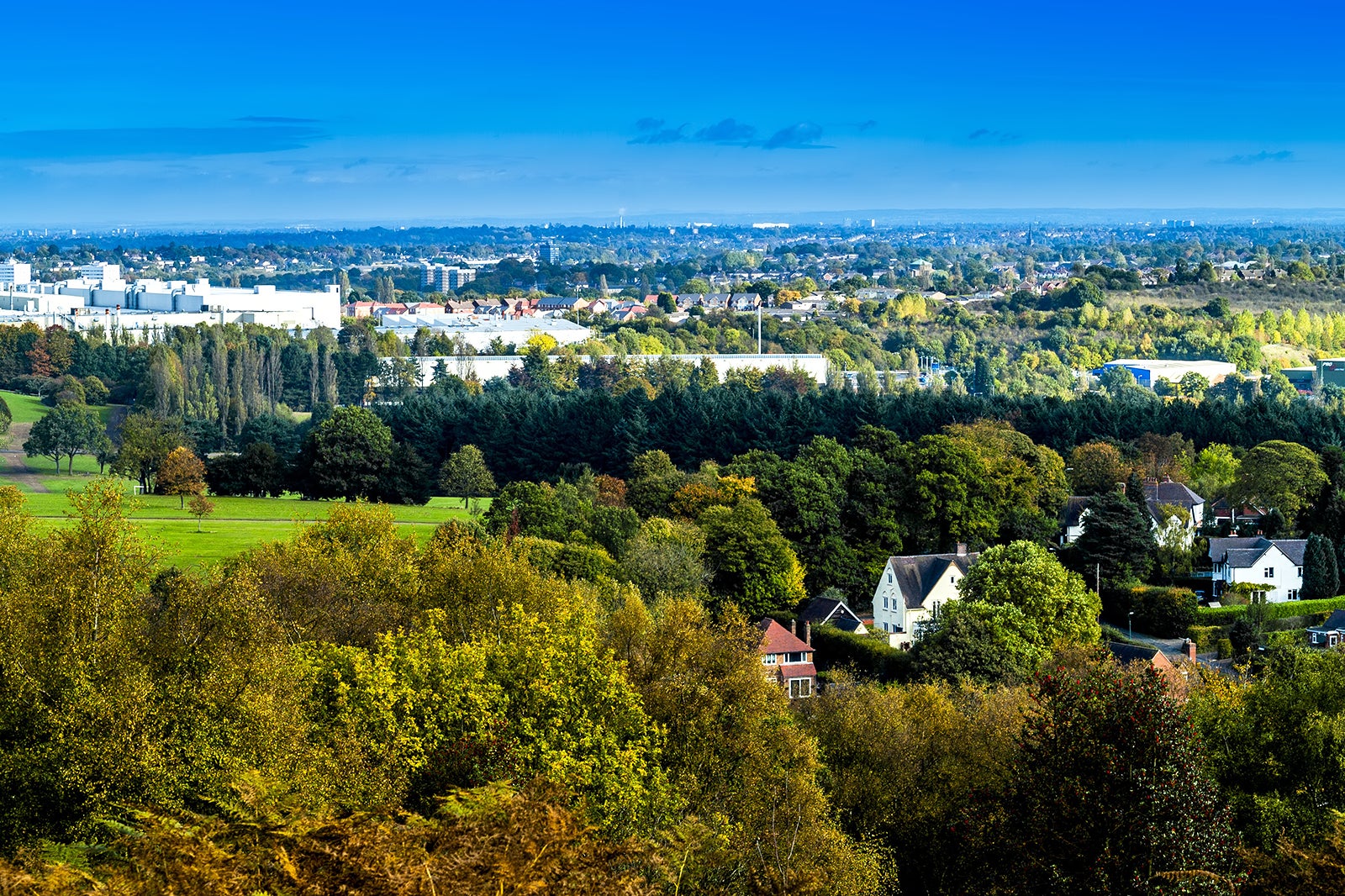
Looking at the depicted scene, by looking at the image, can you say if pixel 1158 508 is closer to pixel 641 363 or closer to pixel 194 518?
pixel 194 518

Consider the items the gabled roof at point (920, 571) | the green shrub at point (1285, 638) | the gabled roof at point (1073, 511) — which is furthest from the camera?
the gabled roof at point (1073, 511)

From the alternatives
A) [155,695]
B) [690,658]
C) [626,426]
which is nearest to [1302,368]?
[626,426]

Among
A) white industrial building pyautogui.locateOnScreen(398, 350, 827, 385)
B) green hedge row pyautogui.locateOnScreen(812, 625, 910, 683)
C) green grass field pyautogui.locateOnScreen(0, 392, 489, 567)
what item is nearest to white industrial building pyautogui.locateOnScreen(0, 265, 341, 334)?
white industrial building pyautogui.locateOnScreen(398, 350, 827, 385)

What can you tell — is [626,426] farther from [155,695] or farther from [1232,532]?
[155,695]

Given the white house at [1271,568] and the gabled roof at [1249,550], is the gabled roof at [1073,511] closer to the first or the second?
the gabled roof at [1249,550]

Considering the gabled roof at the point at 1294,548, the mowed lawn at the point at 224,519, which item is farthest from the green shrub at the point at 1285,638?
the mowed lawn at the point at 224,519

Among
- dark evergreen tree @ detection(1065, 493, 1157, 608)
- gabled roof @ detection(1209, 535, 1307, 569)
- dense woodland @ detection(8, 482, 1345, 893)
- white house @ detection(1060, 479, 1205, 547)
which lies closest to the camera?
dense woodland @ detection(8, 482, 1345, 893)

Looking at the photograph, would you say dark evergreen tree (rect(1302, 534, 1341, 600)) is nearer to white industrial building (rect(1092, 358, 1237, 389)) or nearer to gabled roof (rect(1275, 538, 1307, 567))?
gabled roof (rect(1275, 538, 1307, 567))
